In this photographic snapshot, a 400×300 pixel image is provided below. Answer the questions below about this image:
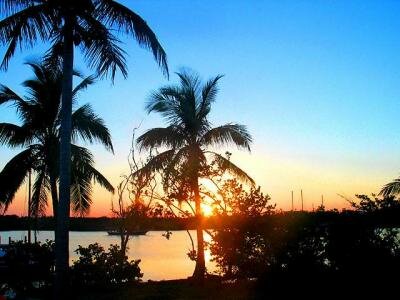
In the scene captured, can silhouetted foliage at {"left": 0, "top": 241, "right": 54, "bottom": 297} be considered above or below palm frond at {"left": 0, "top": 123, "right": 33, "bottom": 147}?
below

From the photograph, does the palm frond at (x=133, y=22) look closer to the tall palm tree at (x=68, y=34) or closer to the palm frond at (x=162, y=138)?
the tall palm tree at (x=68, y=34)

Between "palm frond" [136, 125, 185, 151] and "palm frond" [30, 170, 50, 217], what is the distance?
412 centimetres

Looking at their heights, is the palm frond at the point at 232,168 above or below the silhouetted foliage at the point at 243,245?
above

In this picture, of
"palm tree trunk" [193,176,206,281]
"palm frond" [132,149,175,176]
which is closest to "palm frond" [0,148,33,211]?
"palm frond" [132,149,175,176]

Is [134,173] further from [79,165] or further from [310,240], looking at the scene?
[310,240]

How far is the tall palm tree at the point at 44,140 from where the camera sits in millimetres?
18094

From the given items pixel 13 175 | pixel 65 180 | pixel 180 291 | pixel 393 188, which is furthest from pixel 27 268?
pixel 393 188

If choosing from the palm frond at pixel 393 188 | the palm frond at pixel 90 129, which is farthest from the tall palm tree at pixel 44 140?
the palm frond at pixel 393 188

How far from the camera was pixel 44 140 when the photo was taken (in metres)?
19.0

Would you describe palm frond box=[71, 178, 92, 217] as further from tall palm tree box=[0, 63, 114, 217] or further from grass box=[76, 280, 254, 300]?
grass box=[76, 280, 254, 300]

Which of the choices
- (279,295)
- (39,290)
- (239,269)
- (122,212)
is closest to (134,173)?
(122,212)

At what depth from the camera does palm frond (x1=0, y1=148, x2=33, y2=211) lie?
18016mm

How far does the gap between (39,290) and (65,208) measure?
18.1ft

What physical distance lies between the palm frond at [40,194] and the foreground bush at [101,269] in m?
3.92
